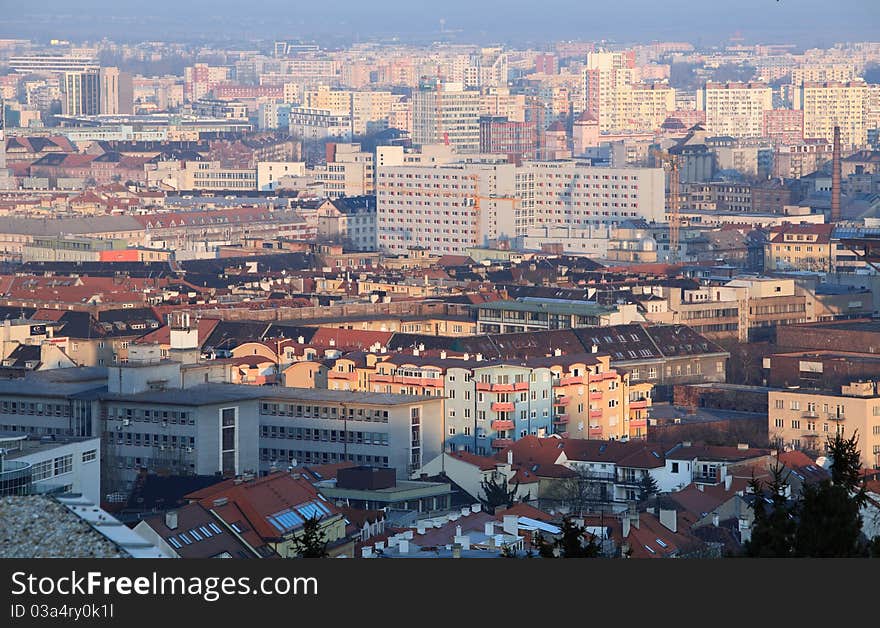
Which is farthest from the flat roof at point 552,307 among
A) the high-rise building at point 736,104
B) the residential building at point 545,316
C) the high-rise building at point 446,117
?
the high-rise building at point 736,104

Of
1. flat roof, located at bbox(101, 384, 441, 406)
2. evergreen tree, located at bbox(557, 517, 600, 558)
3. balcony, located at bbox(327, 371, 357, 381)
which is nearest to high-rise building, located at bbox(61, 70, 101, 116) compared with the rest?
balcony, located at bbox(327, 371, 357, 381)

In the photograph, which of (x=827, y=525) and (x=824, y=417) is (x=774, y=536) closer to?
(x=827, y=525)

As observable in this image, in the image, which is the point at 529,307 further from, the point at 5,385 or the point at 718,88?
the point at 718,88

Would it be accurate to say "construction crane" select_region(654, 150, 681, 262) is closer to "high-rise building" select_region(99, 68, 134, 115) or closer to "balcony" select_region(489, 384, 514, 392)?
"balcony" select_region(489, 384, 514, 392)

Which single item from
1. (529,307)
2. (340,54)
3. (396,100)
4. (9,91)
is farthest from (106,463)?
(340,54)

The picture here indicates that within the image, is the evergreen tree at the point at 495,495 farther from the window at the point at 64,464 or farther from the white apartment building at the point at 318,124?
the white apartment building at the point at 318,124

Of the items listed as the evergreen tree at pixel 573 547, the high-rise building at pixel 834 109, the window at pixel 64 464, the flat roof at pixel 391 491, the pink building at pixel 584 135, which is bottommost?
the flat roof at pixel 391 491
